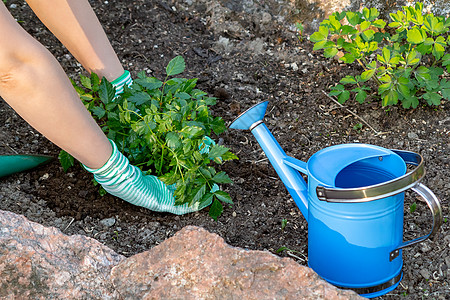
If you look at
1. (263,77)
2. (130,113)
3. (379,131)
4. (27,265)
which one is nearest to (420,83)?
(379,131)

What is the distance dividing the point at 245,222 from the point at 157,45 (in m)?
1.30

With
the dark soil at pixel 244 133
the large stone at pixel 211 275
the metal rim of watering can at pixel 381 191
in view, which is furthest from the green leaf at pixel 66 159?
the metal rim of watering can at pixel 381 191

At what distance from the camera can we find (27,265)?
4.57 feet

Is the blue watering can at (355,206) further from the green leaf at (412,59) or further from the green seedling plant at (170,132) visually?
the green leaf at (412,59)

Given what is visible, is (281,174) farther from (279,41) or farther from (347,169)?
(279,41)

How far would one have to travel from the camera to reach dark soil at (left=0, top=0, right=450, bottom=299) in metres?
2.03

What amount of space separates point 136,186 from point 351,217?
2.50 feet

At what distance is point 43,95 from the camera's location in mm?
1657

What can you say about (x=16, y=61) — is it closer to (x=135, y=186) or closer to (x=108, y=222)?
(x=135, y=186)

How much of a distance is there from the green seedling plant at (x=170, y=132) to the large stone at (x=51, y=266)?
1.68 ft

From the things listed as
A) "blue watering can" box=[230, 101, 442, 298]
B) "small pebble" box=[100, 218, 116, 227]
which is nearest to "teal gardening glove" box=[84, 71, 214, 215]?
"small pebble" box=[100, 218, 116, 227]

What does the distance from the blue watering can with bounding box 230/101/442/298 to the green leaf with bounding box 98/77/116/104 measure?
1.67 feet

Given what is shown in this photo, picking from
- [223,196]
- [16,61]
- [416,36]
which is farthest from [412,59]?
[16,61]

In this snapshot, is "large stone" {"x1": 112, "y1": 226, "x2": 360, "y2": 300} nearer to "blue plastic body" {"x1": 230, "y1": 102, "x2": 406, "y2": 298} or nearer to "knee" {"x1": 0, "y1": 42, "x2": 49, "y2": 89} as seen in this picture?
"blue plastic body" {"x1": 230, "y1": 102, "x2": 406, "y2": 298}
